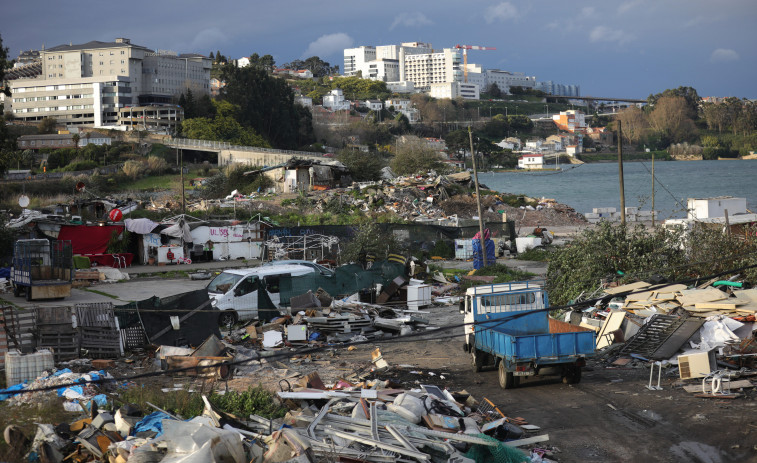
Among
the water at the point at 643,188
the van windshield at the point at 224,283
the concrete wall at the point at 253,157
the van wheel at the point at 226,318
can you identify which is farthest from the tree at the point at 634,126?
the van wheel at the point at 226,318

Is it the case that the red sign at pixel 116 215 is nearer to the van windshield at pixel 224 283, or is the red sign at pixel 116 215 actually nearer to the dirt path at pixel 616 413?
the van windshield at pixel 224 283

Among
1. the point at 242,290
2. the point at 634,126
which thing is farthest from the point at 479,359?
the point at 634,126

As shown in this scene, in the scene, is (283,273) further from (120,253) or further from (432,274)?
(120,253)

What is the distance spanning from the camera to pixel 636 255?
18969 mm

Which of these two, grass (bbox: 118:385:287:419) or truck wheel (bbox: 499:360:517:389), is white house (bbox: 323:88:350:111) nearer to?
truck wheel (bbox: 499:360:517:389)

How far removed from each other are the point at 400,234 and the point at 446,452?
24812 mm

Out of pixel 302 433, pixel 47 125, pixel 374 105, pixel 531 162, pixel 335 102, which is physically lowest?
pixel 302 433

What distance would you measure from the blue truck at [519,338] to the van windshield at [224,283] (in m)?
6.62

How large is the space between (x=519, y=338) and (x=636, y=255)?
8.82 meters

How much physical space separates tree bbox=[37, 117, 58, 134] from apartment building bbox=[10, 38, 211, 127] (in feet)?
13.4

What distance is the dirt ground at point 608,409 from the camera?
8.73m

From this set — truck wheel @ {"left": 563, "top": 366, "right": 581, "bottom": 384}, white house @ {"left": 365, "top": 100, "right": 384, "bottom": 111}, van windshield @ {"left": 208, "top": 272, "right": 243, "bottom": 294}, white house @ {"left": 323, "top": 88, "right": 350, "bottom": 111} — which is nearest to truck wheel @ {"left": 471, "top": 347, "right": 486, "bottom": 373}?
truck wheel @ {"left": 563, "top": 366, "right": 581, "bottom": 384}

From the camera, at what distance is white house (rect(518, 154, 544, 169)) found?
160 metres

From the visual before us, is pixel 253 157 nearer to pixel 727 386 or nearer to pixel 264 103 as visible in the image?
pixel 264 103
